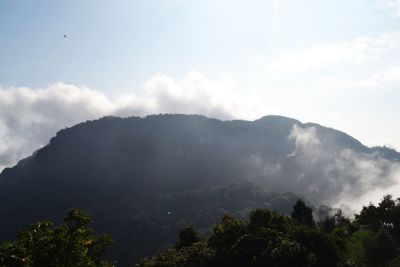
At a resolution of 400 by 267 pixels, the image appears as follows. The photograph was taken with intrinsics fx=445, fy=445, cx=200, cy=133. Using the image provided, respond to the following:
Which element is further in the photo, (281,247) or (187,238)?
(187,238)

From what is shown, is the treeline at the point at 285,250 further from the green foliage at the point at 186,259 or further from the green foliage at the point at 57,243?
the green foliage at the point at 57,243

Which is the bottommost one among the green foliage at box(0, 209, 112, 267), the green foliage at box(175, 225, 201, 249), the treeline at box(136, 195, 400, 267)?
the treeline at box(136, 195, 400, 267)

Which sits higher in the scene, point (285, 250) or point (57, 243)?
point (57, 243)

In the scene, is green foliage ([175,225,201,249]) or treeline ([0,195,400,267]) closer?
treeline ([0,195,400,267])

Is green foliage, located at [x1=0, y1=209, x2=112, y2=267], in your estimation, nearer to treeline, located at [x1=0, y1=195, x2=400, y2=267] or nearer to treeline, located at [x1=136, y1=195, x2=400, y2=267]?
treeline, located at [x1=0, y1=195, x2=400, y2=267]

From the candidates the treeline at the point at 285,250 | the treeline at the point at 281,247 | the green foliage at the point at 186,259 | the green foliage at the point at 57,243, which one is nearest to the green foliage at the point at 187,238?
the treeline at the point at 281,247

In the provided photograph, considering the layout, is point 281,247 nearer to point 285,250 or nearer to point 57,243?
point 285,250

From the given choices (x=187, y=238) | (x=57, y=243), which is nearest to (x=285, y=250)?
(x=187, y=238)

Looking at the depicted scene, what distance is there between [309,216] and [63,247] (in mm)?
Result: 59859

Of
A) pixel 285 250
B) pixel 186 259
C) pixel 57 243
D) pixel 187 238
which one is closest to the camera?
pixel 57 243

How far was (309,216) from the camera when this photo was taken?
8225cm

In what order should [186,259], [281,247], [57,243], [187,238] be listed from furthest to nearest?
[187,238], [186,259], [281,247], [57,243]

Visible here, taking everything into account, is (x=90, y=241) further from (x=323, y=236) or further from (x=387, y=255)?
(x=387, y=255)

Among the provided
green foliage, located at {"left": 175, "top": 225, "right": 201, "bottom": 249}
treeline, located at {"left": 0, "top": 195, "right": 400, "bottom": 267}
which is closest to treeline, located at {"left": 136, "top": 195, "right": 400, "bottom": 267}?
treeline, located at {"left": 0, "top": 195, "right": 400, "bottom": 267}
